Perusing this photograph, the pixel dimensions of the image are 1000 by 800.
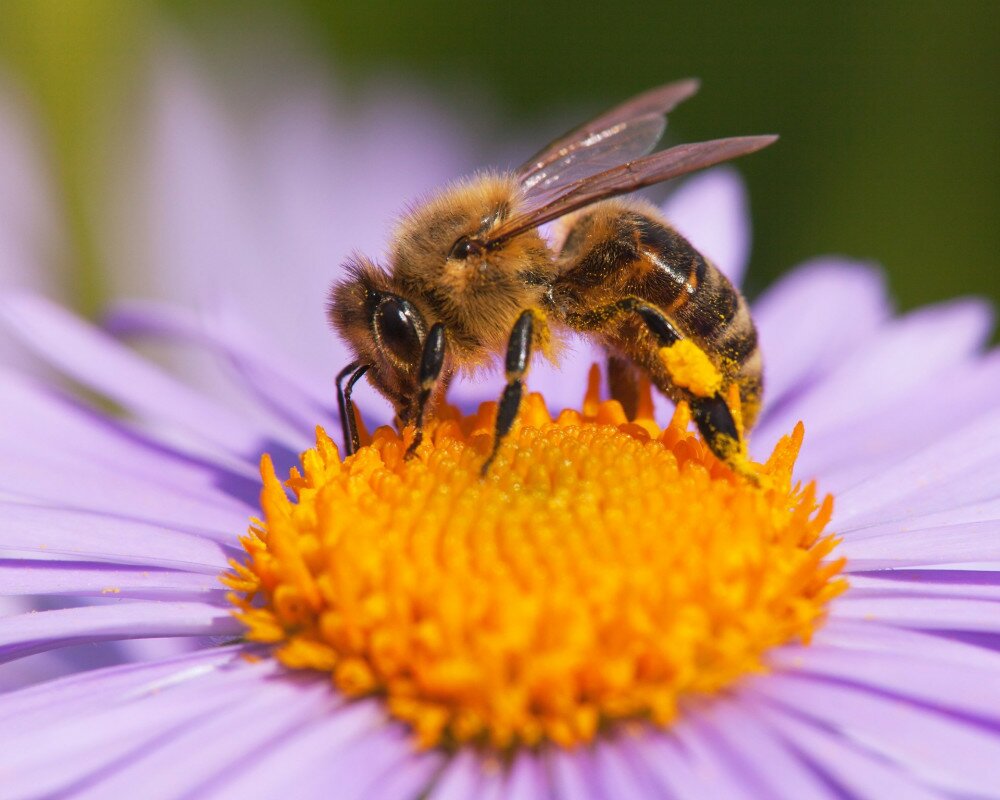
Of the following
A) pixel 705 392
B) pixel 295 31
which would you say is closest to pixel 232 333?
pixel 705 392

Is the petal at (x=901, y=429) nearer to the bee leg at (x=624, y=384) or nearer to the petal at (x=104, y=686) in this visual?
the bee leg at (x=624, y=384)

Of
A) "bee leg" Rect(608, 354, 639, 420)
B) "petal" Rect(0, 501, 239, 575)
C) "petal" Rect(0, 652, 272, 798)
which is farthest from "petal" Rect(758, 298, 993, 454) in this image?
"petal" Rect(0, 652, 272, 798)

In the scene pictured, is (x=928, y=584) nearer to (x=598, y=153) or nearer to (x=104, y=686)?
(x=598, y=153)

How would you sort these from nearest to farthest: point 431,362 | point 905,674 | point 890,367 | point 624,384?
point 905,674 < point 431,362 < point 624,384 < point 890,367

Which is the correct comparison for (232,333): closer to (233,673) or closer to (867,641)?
(233,673)

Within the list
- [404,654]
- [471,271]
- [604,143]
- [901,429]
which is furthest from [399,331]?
[901,429]

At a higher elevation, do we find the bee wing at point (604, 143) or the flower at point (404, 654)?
the bee wing at point (604, 143)

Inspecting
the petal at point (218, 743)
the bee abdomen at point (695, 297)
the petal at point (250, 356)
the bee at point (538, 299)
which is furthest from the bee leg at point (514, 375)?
the petal at point (250, 356)
